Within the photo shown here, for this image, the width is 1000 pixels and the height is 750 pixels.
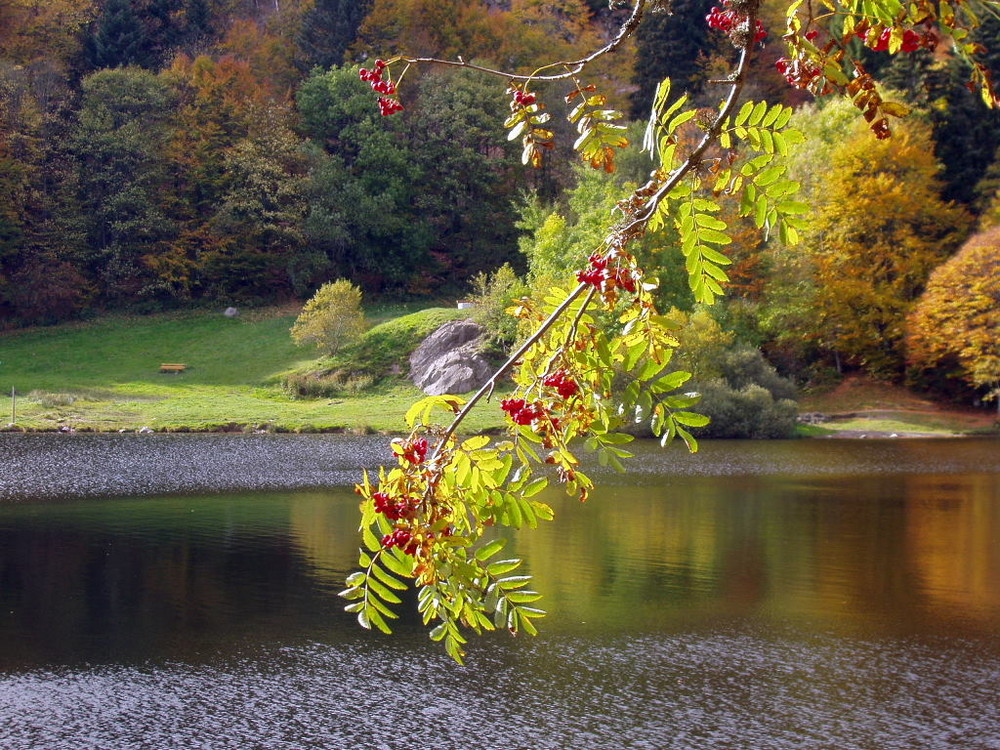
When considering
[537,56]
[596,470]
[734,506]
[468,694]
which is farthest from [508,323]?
[468,694]

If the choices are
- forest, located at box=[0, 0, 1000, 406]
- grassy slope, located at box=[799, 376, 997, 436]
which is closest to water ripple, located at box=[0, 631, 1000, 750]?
forest, located at box=[0, 0, 1000, 406]

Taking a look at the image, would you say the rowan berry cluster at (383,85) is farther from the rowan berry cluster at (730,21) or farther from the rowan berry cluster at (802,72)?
the rowan berry cluster at (802,72)

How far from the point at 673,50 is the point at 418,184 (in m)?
14.7

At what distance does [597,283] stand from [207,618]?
13614mm

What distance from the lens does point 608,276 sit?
217 cm

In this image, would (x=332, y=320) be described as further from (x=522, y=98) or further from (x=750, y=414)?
(x=522, y=98)

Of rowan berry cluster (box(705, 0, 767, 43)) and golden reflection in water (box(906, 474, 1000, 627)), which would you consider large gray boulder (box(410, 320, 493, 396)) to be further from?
rowan berry cluster (box(705, 0, 767, 43))

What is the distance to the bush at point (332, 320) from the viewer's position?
147ft

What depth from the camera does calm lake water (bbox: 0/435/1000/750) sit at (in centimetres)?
1095

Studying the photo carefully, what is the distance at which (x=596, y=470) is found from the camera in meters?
30.3

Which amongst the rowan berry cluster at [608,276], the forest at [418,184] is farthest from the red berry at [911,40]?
the forest at [418,184]

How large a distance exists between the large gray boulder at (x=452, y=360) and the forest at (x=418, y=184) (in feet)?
5.34

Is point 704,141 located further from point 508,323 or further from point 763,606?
point 508,323

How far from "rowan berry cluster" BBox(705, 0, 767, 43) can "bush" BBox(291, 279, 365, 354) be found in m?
42.8
